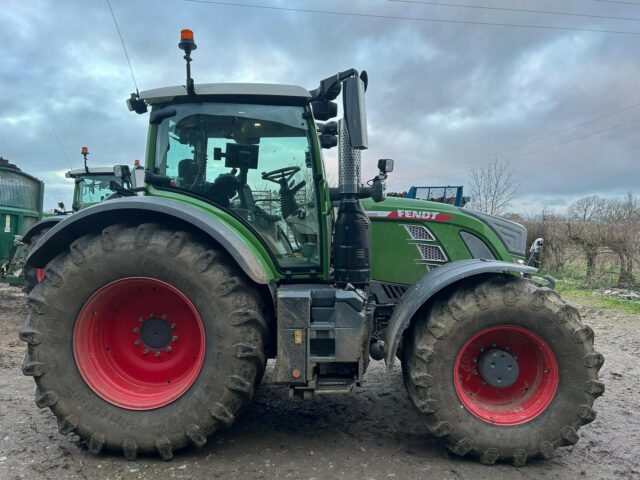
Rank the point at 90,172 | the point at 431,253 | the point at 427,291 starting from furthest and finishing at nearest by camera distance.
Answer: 1. the point at 90,172
2. the point at 431,253
3. the point at 427,291

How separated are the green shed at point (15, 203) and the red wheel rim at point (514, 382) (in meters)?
9.59

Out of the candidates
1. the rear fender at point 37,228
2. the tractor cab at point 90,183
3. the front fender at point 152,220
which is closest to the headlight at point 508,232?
the front fender at point 152,220

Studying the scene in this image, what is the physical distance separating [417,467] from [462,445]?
1.05 feet

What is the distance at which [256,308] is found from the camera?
2965 mm

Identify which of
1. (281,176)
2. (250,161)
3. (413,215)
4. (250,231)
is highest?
(250,161)

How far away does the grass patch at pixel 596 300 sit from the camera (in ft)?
28.5

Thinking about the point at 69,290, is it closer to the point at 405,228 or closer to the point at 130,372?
the point at 130,372

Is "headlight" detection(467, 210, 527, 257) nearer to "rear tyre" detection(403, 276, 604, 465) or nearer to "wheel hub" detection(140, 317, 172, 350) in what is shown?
"rear tyre" detection(403, 276, 604, 465)

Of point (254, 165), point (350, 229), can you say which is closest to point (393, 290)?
point (350, 229)

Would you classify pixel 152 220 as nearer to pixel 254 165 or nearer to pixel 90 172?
pixel 254 165

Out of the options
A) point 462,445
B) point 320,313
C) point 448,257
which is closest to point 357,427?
point 462,445

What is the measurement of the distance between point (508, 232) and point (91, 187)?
26.8 ft

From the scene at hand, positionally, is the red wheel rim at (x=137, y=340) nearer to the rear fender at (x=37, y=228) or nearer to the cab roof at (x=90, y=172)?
the rear fender at (x=37, y=228)

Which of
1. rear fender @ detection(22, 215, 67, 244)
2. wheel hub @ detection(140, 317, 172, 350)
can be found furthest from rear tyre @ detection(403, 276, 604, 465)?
rear fender @ detection(22, 215, 67, 244)
